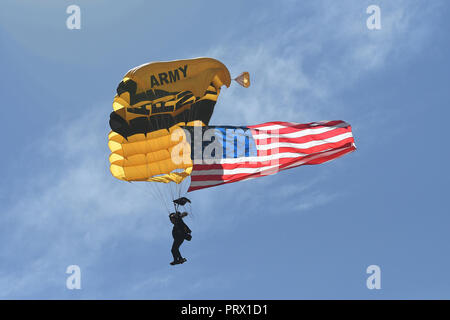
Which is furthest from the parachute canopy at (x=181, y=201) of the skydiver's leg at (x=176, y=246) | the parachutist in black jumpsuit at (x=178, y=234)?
the skydiver's leg at (x=176, y=246)

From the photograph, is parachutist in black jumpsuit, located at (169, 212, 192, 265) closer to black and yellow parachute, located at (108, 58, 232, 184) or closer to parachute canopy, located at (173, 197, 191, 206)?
parachute canopy, located at (173, 197, 191, 206)

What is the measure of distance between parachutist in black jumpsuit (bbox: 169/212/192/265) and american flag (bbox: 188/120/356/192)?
7.58ft

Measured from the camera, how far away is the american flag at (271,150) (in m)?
29.8

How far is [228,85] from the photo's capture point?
3006 centimetres

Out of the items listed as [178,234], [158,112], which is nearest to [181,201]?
[178,234]

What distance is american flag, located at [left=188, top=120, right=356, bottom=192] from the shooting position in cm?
2983

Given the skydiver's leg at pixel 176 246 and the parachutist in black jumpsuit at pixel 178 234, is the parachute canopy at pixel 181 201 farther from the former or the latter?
the skydiver's leg at pixel 176 246

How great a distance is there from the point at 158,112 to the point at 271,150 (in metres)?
4.89

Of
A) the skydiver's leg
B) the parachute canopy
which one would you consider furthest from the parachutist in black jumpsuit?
the parachute canopy
